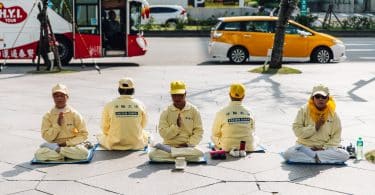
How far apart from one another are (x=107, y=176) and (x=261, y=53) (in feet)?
50.3

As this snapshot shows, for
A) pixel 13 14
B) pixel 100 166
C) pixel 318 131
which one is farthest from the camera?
pixel 13 14

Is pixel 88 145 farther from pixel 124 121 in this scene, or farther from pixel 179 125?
pixel 179 125

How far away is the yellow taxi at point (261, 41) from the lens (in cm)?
2225

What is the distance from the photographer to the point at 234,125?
8719 mm

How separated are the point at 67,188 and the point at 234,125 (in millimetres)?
2549

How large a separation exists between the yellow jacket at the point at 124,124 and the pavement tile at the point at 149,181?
912mm

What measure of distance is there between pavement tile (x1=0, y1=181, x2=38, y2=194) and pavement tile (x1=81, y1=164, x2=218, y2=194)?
61cm

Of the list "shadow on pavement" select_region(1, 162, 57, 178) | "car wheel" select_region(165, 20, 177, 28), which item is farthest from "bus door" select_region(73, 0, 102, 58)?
"car wheel" select_region(165, 20, 177, 28)

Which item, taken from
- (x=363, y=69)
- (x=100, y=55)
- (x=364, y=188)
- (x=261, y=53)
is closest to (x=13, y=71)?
(x=100, y=55)

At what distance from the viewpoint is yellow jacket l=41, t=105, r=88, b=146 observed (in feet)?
27.9

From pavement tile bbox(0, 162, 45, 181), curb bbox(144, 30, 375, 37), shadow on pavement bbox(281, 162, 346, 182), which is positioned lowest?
pavement tile bbox(0, 162, 45, 181)

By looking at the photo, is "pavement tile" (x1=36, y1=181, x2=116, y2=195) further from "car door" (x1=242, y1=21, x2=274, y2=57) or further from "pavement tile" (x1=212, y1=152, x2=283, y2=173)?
"car door" (x1=242, y1=21, x2=274, y2=57)

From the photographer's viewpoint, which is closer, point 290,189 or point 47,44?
point 290,189

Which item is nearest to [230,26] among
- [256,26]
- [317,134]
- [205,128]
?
[256,26]
